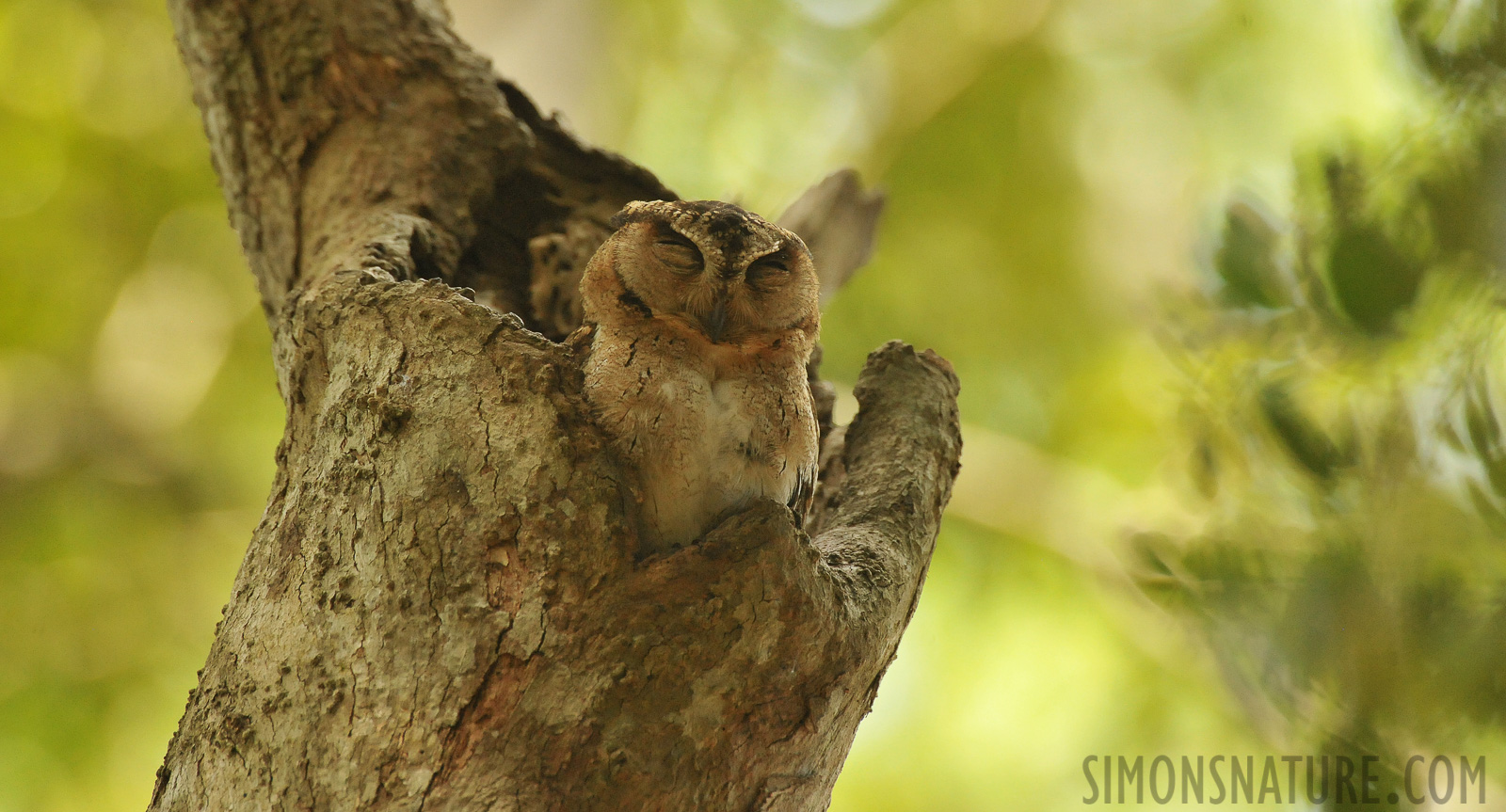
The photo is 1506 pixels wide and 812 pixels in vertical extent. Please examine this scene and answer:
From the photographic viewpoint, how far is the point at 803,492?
8.91 ft

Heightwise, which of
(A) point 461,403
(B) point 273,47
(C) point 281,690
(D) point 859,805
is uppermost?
Result: (B) point 273,47

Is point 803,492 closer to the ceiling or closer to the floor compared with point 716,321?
closer to the floor

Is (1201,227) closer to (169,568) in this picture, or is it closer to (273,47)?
(273,47)

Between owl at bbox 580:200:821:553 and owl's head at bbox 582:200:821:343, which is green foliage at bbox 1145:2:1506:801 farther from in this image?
owl's head at bbox 582:200:821:343

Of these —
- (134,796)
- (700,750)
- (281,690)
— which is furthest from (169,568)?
(700,750)

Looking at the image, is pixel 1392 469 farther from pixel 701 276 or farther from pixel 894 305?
pixel 894 305

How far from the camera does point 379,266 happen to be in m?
2.79

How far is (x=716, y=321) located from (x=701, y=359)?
96 millimetres

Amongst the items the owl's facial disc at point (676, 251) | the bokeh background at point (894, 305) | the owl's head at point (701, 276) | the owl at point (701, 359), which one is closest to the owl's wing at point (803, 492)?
the owl at point (701, 359)

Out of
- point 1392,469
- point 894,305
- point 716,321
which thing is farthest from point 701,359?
point 894,305

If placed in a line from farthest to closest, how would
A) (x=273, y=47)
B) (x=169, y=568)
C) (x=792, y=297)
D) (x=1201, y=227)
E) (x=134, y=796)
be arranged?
(x=169, y=568) → (x=134, y=796) → (x=273, y=47) → (x=792, y=297) → (x=1201, y=227)

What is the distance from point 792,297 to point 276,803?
59.7 inches

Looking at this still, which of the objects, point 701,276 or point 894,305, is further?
point 894,305

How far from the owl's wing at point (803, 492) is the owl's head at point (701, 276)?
0.33m
